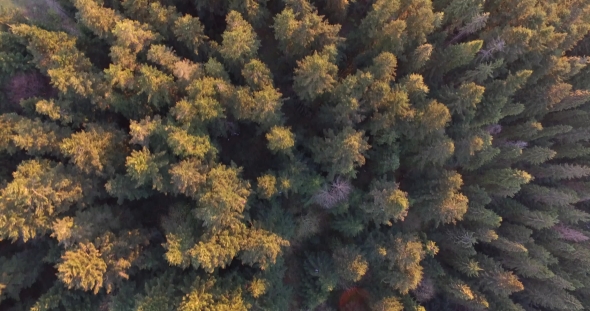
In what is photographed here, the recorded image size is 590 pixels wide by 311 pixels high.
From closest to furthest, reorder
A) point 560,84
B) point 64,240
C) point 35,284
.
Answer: point 64,240
point 35,284
point 560,84

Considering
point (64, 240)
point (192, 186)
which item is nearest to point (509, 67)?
point (192, 186)

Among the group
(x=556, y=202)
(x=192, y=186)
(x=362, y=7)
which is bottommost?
(x=192, y=186)

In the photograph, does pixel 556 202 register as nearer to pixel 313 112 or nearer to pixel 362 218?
pixel 362 218

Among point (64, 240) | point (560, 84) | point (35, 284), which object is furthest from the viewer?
point (560, 84)

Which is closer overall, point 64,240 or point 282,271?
point 64,240

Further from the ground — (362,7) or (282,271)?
(362,7)

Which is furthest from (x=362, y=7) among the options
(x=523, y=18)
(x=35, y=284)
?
(x=35, y=284)
